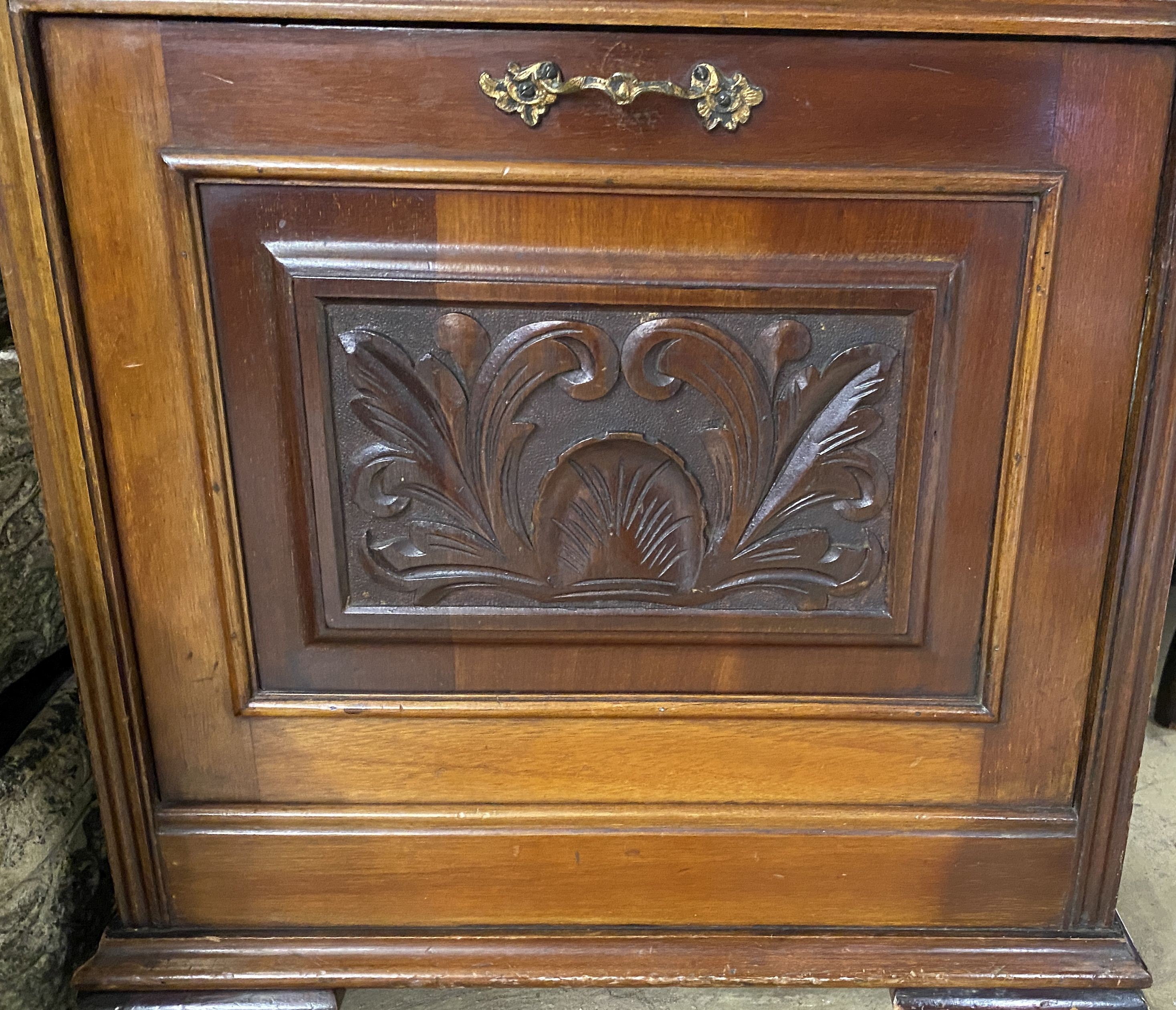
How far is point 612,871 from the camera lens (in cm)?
70

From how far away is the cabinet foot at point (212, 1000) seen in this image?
69 cm

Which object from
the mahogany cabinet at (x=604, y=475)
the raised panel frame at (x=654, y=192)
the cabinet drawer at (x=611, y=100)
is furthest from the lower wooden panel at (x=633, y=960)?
the cabinet drawer at (x=611, y=100)

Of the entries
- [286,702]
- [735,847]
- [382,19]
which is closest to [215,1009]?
[286,702]

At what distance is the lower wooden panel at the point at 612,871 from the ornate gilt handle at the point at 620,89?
1.57 feet

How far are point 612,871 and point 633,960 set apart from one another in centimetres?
7

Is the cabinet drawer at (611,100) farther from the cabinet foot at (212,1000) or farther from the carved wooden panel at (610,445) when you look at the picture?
the cabinet foot at (212,1000)

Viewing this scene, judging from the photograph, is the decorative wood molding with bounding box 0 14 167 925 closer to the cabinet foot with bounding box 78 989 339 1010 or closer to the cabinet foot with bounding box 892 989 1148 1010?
the cabinet foot with bounding box 78 989 339 1010

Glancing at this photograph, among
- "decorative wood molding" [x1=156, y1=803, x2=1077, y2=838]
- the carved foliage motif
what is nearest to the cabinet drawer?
the carved foliage motif

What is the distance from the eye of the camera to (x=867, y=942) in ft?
2.32

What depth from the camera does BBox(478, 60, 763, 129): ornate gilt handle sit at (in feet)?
1.74

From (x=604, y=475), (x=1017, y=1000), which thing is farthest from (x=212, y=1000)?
(x=1017, y=1000)

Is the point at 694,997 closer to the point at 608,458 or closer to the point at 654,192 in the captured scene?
the point at 608,458

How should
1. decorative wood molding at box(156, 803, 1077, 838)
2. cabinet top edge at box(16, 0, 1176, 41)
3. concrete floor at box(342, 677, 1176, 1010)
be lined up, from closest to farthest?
1. cabinet top edge at box(16, 0, 1176, 41)
2. decorative wood molding at box(156, 803, 1077, 838)
3. concrete floor at box(342, 677, 1176, 1010)

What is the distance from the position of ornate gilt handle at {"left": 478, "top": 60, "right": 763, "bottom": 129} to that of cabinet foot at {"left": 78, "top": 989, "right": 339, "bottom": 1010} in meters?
0.64
